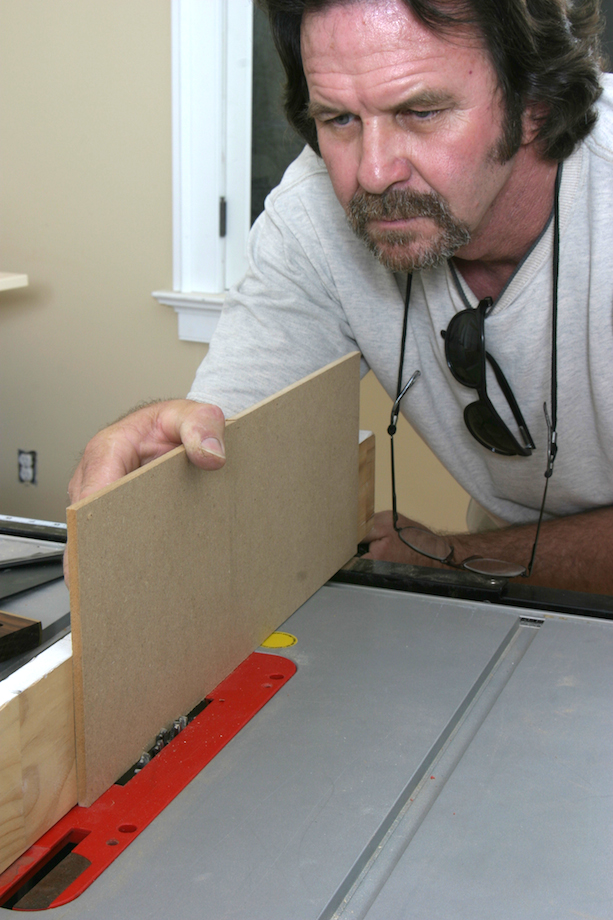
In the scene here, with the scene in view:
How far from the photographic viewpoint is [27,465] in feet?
9.21

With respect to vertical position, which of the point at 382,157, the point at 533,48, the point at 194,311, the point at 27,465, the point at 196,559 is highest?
the point at 533,48

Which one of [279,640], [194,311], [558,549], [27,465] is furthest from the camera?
[27,465]

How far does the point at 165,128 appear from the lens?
92.0 inches

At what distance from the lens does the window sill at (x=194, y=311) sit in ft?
7.81

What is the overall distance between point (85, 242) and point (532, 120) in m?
1.75

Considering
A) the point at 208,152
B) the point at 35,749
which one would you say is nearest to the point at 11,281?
the point at 208,152

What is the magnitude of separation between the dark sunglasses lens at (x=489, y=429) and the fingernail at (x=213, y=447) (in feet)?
1.69

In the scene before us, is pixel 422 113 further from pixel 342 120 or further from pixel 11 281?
pixel 11 281

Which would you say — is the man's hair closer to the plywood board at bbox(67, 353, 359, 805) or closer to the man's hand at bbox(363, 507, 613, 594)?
the plywood board at bbox(67, 353, 359, 805)

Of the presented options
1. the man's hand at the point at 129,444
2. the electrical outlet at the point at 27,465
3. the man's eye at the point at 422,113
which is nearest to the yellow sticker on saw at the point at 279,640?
the man's hand at the point at 129,444

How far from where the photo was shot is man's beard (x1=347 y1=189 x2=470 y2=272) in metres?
0.98

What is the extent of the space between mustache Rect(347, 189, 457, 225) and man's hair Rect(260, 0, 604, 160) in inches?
4.2

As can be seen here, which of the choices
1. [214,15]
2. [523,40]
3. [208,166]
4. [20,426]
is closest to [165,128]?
[208,166]

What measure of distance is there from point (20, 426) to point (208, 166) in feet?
3.41
